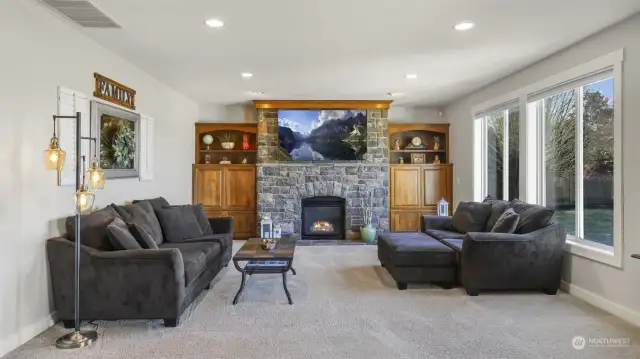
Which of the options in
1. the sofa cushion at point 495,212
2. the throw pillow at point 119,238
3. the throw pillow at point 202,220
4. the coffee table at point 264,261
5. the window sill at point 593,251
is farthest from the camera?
the throw pillow at point 202,220

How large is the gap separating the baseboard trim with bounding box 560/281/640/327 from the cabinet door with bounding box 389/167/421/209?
12.4 ft

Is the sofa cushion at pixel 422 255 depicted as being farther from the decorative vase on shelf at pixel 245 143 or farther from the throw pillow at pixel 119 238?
the decorative vase on shelf at pixel 245 143

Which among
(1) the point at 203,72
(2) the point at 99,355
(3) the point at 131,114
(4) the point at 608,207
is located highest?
(1) the point at 203,72

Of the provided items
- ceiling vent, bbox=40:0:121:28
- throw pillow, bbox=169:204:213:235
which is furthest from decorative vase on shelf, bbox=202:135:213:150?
ceiling vent, bbox=40:0:121:28

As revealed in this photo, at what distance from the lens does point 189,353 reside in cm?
276

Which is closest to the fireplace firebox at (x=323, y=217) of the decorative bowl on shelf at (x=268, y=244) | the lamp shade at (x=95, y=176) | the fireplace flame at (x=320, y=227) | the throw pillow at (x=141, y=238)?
the fireplace flame at (x=320, y=227)

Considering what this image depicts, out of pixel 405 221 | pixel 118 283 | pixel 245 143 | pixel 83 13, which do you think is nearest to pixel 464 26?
pixel 83 13

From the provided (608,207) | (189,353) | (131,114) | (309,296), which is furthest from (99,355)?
(608,207)

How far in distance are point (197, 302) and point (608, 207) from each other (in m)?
4.06

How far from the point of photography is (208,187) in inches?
302

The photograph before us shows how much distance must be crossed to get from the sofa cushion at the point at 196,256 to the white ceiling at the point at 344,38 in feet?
6.84

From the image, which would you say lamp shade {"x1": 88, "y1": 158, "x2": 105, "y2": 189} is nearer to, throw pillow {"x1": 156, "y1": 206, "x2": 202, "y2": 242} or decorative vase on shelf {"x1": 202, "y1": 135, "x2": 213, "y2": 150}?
throw pillow {"x1": 156, "y1": 206, "x2": 202, "y2": 242}

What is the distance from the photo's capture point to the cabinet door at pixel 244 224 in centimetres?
771

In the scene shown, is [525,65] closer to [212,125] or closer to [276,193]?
[276,193]
